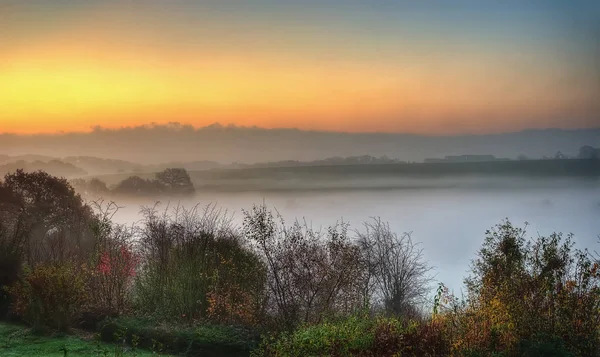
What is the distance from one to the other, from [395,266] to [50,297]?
9962 millimetres

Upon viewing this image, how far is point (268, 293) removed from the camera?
29.2 ft

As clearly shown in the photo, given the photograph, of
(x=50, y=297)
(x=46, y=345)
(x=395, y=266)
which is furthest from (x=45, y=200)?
(x=46, y=345)

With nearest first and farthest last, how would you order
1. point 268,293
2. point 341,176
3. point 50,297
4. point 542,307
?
1. point 542,307
2. point 50,297
3. point 268,293
4. point 341,176

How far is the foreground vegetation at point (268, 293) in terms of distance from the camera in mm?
6324

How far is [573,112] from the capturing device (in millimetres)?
12531

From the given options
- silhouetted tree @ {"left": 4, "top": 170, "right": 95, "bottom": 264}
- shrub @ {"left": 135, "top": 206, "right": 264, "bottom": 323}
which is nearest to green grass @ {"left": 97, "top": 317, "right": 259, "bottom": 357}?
shrub @ {"left": 135, "top": 206, "right": 264, "bottom": 323}

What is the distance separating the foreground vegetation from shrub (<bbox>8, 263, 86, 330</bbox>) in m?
0.02

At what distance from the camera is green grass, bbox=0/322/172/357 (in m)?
6.80

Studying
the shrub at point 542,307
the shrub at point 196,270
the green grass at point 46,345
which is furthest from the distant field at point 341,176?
the green grass at point 46,345

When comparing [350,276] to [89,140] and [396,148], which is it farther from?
[89,140]

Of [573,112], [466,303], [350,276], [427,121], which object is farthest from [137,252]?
[573,112]

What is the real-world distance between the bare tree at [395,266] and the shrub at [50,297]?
25.1ft

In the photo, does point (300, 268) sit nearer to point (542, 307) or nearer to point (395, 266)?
point (542, 307)

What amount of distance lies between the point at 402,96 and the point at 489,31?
8.71 feet
